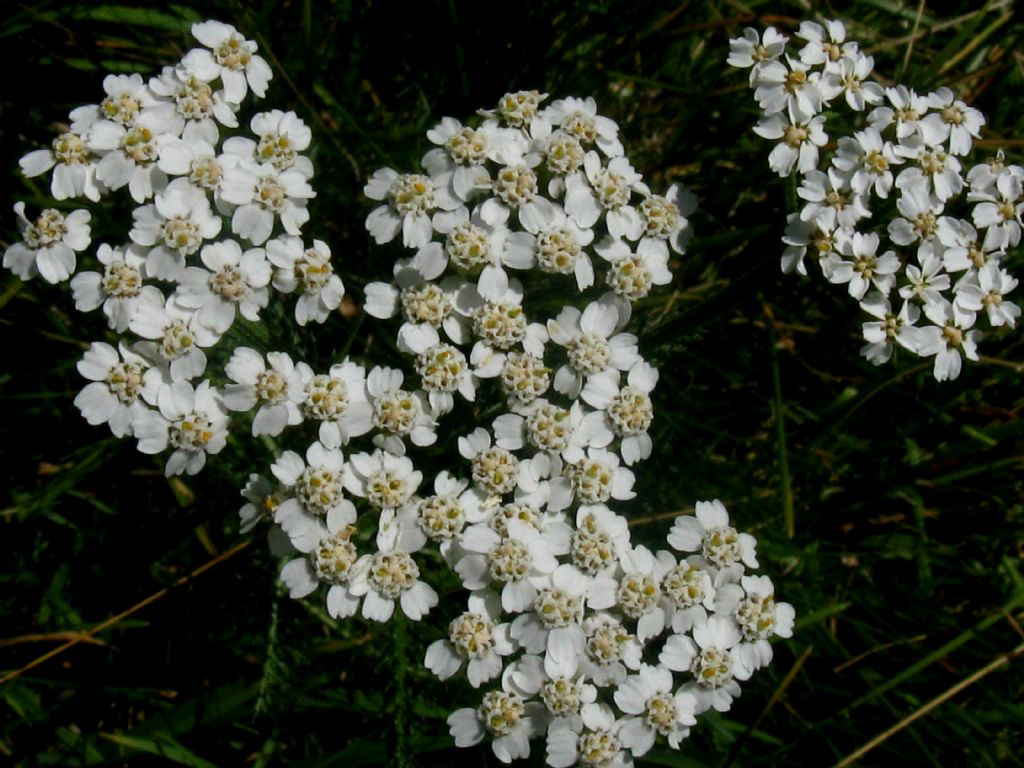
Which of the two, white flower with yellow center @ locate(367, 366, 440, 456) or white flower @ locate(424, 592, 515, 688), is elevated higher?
white flower with yellow center @ locate(367, 366, 440, 456)

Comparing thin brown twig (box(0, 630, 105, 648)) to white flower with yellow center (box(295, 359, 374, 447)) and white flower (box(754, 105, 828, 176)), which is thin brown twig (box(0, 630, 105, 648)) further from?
white flower (box(754, 105, 828, 176))

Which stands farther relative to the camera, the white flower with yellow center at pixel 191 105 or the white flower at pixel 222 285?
the white flower with yellow center at pixel 191 105

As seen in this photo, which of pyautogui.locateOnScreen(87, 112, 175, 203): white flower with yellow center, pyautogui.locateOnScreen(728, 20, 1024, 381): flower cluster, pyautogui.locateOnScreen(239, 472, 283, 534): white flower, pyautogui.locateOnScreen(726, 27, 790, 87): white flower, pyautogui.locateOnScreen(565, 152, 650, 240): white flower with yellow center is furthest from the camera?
pyautogui.locateOnScreen(726, 27, 790, 87): white flower

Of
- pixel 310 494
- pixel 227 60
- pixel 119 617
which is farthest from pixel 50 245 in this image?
pixel 119 617

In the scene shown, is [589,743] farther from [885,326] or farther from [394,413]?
[885,326]

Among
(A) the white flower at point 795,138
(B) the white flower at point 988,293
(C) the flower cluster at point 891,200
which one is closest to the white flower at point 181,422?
(C) the flower cluster at point 891,200

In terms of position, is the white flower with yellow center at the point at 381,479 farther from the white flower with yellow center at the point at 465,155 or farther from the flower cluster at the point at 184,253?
the white flower with yellow center at the point at 465,155

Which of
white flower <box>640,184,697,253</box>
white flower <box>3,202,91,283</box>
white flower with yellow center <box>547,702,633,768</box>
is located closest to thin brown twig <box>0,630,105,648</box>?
white flower <box>3,202,91,283</box>
